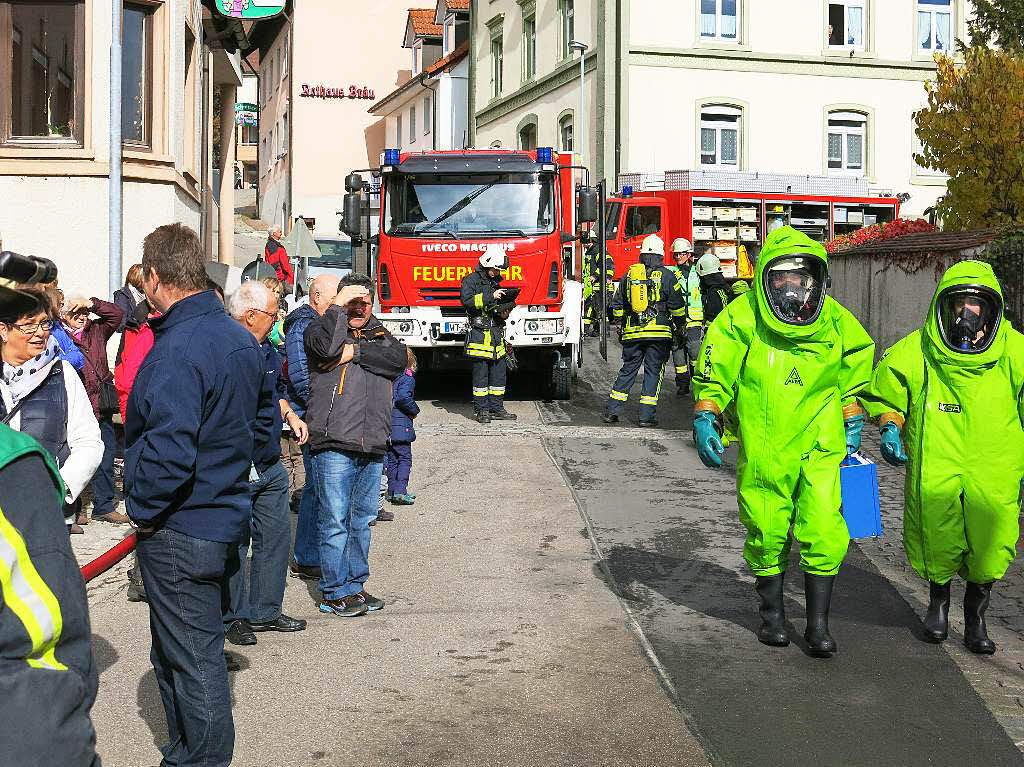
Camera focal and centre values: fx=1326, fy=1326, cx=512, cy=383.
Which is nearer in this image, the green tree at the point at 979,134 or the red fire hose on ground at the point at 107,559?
the red fire hose on ground at the point at 107,559

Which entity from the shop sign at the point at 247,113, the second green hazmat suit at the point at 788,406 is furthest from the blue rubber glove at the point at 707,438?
the shop sign at the point at 247,113

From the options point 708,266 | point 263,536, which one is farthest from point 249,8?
point 263,536

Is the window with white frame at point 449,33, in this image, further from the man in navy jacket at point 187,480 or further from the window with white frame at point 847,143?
the man in navy jacket at point 187,480

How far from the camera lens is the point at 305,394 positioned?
831cm

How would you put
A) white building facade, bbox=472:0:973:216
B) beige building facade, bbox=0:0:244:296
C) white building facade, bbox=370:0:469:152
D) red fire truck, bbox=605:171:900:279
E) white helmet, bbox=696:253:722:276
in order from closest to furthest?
beige building facade, bbox=0:0:244:296 → white helmet, bbox=696:253:722:276 → red fire truck, bbox=605:171:900:279 → white building facade, bbox=472:0:973:216 → white building facade, bbox=370:0:469:152

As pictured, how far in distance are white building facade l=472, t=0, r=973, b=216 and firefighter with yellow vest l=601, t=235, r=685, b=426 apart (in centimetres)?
2158

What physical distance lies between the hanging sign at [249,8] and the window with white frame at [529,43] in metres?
21.2

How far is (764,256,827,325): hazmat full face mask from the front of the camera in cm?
632

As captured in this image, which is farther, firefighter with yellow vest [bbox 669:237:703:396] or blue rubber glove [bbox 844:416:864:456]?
firefighter with yellow vest [bbox 669:237:703:396]

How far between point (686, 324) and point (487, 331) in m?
3.11

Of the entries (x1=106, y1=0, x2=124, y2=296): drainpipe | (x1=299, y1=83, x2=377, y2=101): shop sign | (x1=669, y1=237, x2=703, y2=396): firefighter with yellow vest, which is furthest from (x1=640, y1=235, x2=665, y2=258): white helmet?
(x1=299, y1=83, x2=377, y2=101): shop sign

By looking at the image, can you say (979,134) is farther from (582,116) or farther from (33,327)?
(582,116)

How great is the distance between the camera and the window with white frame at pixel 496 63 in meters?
44.9

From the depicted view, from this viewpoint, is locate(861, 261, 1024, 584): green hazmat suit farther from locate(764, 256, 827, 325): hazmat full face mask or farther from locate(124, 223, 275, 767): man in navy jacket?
locate(124, 223, 275, 767): man in navy jacket
